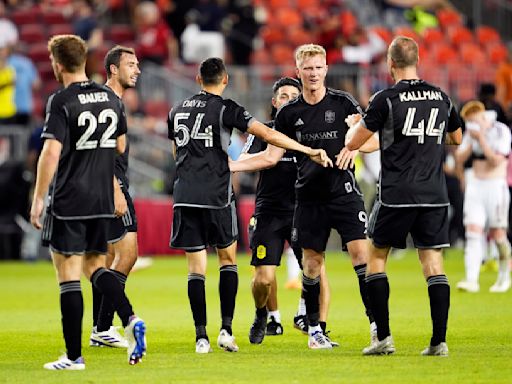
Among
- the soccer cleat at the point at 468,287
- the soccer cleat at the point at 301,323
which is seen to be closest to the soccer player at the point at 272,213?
the soccer cleat at the point at 301,323

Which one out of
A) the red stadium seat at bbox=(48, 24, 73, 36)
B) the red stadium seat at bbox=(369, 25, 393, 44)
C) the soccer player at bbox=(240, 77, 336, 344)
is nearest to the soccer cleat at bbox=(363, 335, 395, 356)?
the soccer player at bbox=(240, 77, 336, 344)

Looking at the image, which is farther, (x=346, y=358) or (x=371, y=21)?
(x=371, y=21)

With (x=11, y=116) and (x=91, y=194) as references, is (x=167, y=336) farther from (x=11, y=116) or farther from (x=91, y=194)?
(x=11, y=116)

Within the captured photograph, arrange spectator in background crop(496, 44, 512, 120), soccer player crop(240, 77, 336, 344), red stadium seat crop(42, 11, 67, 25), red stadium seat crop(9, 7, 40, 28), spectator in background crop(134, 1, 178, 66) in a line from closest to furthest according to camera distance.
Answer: soccer player crop(240, 77, 336, 344)
spectator in background crop(496, 44, 512, 120)
spectator in background crop(134, 1, 178, 66)
red stadium seat crop(42, 11, 67, 25)
red stadium seat crop(9, 7, 40, 28)

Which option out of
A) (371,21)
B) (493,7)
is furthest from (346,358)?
(493,7)

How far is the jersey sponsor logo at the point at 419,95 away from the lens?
10.4 metres

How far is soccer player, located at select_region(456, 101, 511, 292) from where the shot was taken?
679 inches

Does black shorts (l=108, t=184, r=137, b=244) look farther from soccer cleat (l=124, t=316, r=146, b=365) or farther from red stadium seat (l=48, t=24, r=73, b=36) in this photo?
red stadium seat (l=48, t=24, r=73, b=36)

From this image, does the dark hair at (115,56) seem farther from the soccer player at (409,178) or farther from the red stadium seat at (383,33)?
the red stadium seat at (383,33)

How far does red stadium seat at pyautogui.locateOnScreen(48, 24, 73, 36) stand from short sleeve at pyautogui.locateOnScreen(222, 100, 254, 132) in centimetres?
1878

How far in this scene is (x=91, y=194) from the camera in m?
9.98

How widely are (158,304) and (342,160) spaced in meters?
5.73

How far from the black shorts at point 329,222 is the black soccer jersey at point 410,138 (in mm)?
965

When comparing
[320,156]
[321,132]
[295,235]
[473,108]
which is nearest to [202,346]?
[295,235]
